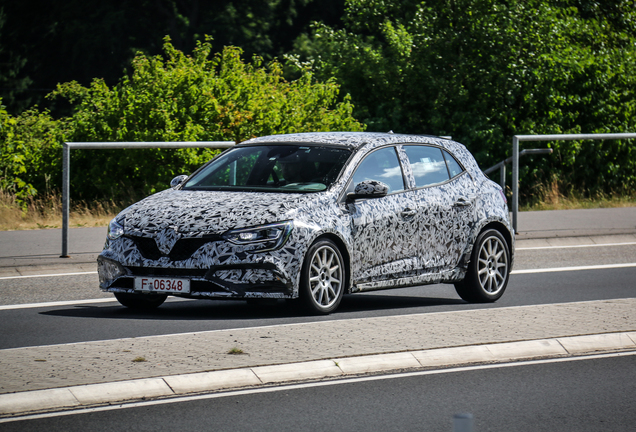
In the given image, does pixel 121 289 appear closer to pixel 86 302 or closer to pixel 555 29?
pixel 86 302

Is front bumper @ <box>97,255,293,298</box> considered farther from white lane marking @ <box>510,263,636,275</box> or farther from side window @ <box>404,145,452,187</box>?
white lane marking @ <box>510,263,636,275</box>

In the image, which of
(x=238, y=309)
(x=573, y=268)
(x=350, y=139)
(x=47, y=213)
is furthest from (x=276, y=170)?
(x=47, y=213)

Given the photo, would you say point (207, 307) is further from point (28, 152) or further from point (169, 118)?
point (28, 152)

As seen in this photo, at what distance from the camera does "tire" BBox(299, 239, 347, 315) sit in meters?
8.83

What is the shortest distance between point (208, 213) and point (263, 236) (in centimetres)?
52

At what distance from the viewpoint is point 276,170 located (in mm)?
9695

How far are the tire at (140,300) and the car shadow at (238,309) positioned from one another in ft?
0.20

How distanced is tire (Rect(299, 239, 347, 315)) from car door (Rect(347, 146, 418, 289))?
0.65 ft

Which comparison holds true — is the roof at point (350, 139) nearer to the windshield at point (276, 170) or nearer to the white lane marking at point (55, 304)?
the windshield at point (276, 170)

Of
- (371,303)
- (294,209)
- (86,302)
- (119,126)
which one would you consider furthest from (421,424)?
(119,126)

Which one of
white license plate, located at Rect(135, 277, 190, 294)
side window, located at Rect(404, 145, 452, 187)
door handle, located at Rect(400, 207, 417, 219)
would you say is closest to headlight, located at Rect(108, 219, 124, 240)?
white license plate, located at Rect(135, 277, 190, 294)

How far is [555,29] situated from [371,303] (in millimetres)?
15406

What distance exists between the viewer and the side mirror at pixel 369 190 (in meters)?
9.23

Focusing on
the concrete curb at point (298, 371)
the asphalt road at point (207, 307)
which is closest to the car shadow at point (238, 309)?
the asphalt road at point (207, 307)
